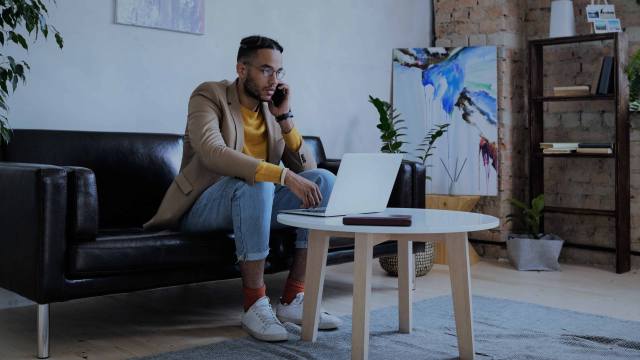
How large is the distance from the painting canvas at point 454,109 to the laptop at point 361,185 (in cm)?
212

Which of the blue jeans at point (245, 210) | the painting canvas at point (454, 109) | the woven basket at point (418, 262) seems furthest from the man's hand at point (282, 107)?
the painting canvas at point (454, 109)

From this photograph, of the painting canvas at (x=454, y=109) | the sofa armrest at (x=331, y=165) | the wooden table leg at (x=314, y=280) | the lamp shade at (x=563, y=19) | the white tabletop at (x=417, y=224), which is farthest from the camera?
the painting canvas at (x=454, y=109)

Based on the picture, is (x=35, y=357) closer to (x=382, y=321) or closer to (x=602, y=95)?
(x=382, y=321)

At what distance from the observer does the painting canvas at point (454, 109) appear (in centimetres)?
438

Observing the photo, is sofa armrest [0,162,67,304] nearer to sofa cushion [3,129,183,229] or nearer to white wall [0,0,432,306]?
sofa cushion [3,129,183,229]

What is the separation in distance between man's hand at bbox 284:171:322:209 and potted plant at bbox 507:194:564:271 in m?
2.06

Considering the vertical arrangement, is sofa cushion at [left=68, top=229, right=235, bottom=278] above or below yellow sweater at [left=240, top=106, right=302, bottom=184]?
below

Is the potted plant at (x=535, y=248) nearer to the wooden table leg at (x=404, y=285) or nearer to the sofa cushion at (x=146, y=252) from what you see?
the wooden table leg at (x=404, y=285)

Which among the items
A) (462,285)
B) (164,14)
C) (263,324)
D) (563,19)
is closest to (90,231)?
(263,324)

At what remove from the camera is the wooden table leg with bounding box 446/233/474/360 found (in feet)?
7.04

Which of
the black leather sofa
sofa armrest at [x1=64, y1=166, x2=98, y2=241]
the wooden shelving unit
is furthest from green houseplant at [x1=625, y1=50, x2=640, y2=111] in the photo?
sofa armrest at [x1=64, y1=166, x2=98, y2=241]

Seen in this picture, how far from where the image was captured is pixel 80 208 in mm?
2195

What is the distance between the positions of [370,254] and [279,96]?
96 centimetres

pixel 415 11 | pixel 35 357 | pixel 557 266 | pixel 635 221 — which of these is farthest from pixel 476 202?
pixel 35 357
